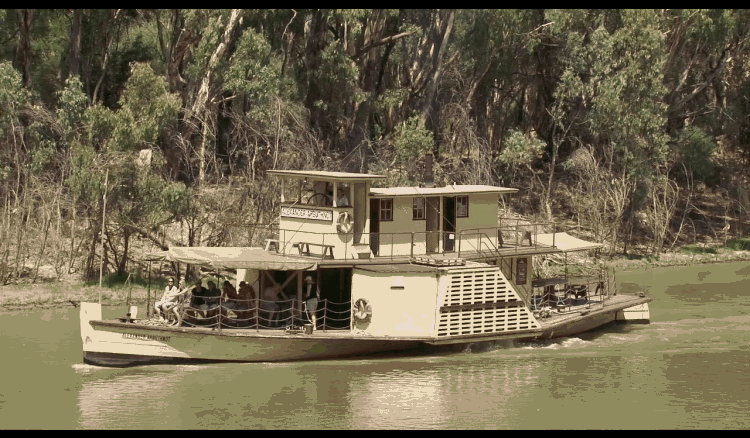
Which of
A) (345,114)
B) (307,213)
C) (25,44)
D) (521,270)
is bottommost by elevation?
(521,270)

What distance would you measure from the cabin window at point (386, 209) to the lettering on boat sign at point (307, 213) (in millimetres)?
1326

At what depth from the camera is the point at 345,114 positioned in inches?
1961

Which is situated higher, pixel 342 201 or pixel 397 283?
pixel 342 201

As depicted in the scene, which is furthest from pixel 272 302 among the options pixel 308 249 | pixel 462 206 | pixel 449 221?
pixel 462 206

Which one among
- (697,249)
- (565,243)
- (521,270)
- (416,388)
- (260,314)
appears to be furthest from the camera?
(697,249)

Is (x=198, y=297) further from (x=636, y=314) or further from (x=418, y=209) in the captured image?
(x=636, y=314)

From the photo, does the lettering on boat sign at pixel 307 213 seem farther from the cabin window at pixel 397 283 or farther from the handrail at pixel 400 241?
the cabin window at pixel 397 283

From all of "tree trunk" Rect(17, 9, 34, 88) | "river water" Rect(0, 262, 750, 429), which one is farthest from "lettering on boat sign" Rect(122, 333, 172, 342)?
"tree trunk" Rect(17, 9, 34, 88)

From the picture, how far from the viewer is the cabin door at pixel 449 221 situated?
32500mm

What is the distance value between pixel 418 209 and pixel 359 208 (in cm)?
175

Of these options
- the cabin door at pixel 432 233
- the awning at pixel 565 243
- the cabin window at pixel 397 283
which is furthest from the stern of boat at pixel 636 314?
the cabin window at pixel 397 283

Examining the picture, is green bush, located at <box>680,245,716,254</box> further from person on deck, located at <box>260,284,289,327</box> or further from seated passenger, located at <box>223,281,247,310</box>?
seated passenger, located at <box>223,281,247,310</box>

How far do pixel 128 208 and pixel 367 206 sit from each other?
1031cm
